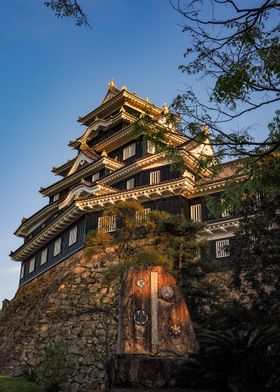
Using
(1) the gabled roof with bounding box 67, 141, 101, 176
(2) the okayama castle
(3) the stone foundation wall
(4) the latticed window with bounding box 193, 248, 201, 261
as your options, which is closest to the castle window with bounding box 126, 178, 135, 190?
(2) the okayama castle

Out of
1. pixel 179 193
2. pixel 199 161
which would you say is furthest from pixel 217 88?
pixel 179 193

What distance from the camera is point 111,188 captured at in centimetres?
3269

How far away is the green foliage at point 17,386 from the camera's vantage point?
18.9 metres

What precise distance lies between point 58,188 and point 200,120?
34.1 metres

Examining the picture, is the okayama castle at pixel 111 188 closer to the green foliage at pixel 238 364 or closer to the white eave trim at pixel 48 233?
the white eave trim at pixel 48 233

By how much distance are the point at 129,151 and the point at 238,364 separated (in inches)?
1137

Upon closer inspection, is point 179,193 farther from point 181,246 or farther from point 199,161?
point 199,161

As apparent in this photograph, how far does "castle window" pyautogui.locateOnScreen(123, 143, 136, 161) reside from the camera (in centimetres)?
3726

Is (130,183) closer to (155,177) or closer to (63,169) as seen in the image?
(155,177)

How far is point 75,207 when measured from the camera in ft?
102

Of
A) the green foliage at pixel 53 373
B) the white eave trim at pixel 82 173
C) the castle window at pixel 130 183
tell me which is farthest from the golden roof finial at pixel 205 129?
the white eave trim at pixel 82 173

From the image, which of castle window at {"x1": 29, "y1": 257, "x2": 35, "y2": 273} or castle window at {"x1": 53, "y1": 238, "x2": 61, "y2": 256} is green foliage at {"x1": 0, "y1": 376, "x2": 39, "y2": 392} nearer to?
castle window at {"x1": 53, "y1": 238, "x2": 61, "y2": 256}

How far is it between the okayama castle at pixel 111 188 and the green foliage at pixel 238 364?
723 centimetres

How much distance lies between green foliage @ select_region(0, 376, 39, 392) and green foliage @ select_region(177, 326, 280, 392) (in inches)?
423
